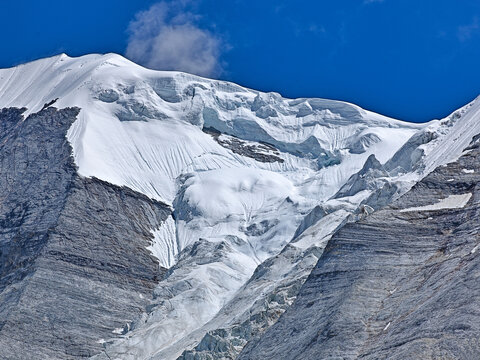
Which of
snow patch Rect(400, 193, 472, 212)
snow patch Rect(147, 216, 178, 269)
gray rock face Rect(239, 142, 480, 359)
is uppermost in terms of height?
snow patch Rect(147, 216, 178, 269)

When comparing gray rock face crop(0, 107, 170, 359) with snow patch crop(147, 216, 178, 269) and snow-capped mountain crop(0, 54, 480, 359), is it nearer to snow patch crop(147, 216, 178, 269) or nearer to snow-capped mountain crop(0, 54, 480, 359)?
snow patch crop(147, 216, 178, 269)

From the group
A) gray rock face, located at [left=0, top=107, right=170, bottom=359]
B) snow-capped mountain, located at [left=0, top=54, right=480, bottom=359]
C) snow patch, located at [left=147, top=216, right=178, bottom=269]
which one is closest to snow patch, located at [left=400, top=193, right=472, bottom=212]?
snow-capped mountain, located at [left=0, top=54, right=480, bottom=359]

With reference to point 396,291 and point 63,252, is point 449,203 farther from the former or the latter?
point 63,252

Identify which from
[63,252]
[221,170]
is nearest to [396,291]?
[63,252]

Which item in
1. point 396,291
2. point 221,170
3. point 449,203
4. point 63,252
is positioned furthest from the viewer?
point 221,170

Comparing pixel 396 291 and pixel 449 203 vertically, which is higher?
pixel 449 203

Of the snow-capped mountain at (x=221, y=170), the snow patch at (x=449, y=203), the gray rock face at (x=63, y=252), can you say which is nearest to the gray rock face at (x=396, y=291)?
the snow patch at (x=449, y=203)

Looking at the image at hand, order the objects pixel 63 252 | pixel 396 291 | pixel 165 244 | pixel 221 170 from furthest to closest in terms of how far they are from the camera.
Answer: pixel 221 170
pixel 165 244
pixel 63 252
pixel 396 291
